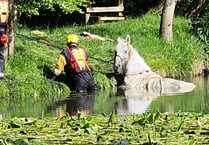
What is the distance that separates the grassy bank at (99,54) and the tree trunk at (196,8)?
35.7 inches

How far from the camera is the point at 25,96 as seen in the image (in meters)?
13.8

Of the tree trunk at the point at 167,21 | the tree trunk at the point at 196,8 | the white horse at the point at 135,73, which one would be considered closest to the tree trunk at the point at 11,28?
the white horse at the point at 135,73

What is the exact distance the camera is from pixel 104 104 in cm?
1312

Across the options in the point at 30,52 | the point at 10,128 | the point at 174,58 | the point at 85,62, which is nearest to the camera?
the point at 10,128

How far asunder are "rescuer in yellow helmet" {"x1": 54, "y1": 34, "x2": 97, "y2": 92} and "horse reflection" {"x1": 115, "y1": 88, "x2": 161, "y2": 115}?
2.65 feet

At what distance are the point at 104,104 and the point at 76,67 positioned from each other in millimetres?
1779

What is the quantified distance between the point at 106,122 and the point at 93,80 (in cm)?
724

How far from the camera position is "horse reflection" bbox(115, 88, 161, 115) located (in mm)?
11836

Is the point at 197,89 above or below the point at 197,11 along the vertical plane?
below

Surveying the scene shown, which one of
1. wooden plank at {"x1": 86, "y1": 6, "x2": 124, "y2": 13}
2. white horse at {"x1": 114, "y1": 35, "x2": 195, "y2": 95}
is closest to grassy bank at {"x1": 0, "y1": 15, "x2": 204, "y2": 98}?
white horse at {"x1": 114, "y1": 35, "x2": 195, "y2": 95}

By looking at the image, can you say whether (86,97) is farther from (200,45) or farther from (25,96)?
(200,45)

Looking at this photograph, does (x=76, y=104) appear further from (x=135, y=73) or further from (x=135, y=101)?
(x=135, y=73)

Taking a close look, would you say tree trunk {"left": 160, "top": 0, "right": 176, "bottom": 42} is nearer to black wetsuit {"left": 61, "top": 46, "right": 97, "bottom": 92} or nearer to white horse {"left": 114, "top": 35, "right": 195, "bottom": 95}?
white horse {"left": 114, "top": 35, "right": 195, "bottom": 95}

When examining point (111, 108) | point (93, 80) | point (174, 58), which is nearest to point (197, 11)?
point (174, 58)
